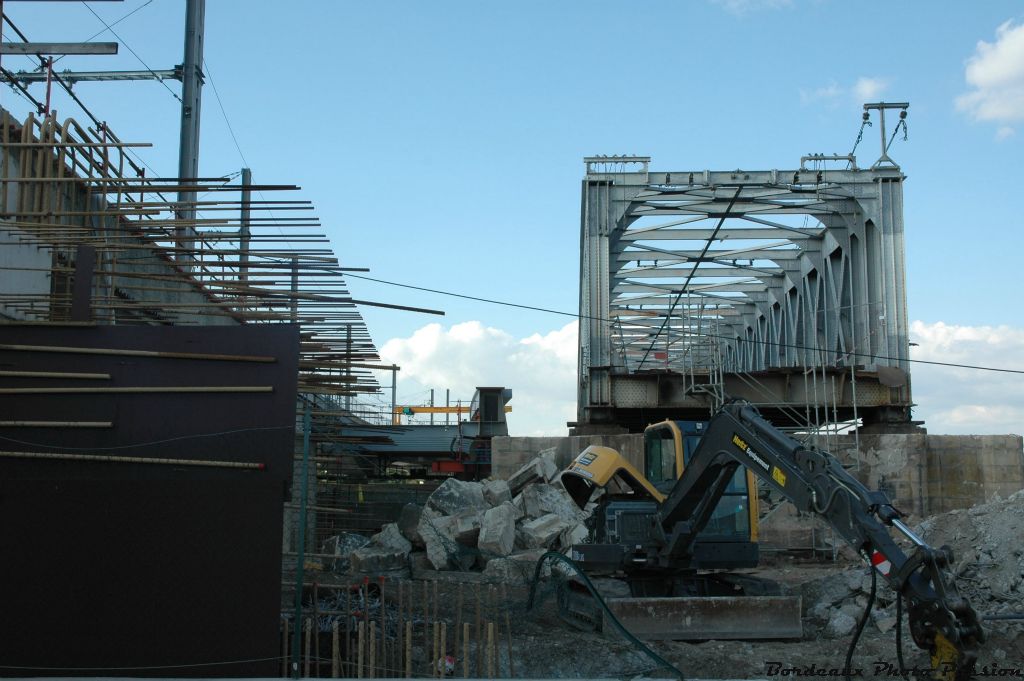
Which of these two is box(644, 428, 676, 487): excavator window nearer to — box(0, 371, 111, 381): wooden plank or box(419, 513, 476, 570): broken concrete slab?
box(419, 513, 476, 570): broken concrete slab

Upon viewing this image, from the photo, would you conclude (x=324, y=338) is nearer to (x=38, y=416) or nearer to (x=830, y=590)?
(x=38, y=416)

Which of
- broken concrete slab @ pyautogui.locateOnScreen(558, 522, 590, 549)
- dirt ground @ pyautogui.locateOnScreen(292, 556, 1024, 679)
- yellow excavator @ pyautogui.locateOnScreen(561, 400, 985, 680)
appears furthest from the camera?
broken concrete slab @ pyautogui.locateOnScreen(558, 522, 590, 549)

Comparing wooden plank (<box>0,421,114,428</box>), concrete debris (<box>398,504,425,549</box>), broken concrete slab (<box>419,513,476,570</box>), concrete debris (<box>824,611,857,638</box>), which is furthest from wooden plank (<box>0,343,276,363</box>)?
concrete debris (<box>398,504,425,549</box>)

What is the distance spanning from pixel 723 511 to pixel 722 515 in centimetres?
6

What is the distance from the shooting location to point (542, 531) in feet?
69.9

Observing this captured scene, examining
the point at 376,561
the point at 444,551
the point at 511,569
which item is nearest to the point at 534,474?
the point at 444,551

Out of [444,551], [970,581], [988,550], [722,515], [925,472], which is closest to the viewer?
[970,581]

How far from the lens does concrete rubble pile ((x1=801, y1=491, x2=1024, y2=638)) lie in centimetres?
1396

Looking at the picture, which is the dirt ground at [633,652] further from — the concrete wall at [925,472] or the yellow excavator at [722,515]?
Result: the concrete wall at [925,472]

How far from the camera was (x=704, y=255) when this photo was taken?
1256 inches

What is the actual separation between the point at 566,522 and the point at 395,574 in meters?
4.68

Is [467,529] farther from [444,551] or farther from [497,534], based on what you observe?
[497,534]

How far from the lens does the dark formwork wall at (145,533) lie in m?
9.70

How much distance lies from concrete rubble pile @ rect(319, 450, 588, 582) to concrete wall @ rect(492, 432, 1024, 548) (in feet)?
16.5
